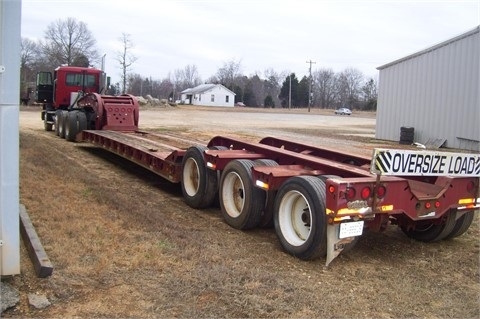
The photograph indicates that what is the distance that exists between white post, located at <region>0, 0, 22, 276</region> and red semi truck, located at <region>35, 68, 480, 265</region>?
2.60m

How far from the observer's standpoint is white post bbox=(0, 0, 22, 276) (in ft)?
12.1

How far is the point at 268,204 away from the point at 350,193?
149 cm

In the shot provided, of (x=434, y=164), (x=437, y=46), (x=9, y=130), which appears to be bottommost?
(x=434, y=164)

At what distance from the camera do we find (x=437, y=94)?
67.2 ft

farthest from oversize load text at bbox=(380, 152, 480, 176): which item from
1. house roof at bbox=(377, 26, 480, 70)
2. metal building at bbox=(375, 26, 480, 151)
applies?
house roof at bbox=(377, 26, 480, 70)

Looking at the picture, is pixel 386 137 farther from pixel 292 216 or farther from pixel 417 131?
pixel 292 216

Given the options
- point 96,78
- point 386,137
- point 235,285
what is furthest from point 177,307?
point 386,137

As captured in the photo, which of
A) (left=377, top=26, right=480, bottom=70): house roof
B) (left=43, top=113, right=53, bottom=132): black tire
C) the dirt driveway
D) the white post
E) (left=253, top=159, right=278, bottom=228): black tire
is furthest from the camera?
(left=43, top=113, right=53, bottom=132): black tire

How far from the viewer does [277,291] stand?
417cm

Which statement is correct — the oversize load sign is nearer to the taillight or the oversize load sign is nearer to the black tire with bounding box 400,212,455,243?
the taillight

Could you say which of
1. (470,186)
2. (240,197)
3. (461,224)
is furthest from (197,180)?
(470,186)

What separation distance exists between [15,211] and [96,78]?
51.4ft

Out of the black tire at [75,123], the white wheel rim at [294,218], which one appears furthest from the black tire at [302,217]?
the black tire at [75,123]

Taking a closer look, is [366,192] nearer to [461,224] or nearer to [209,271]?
[209,271]
